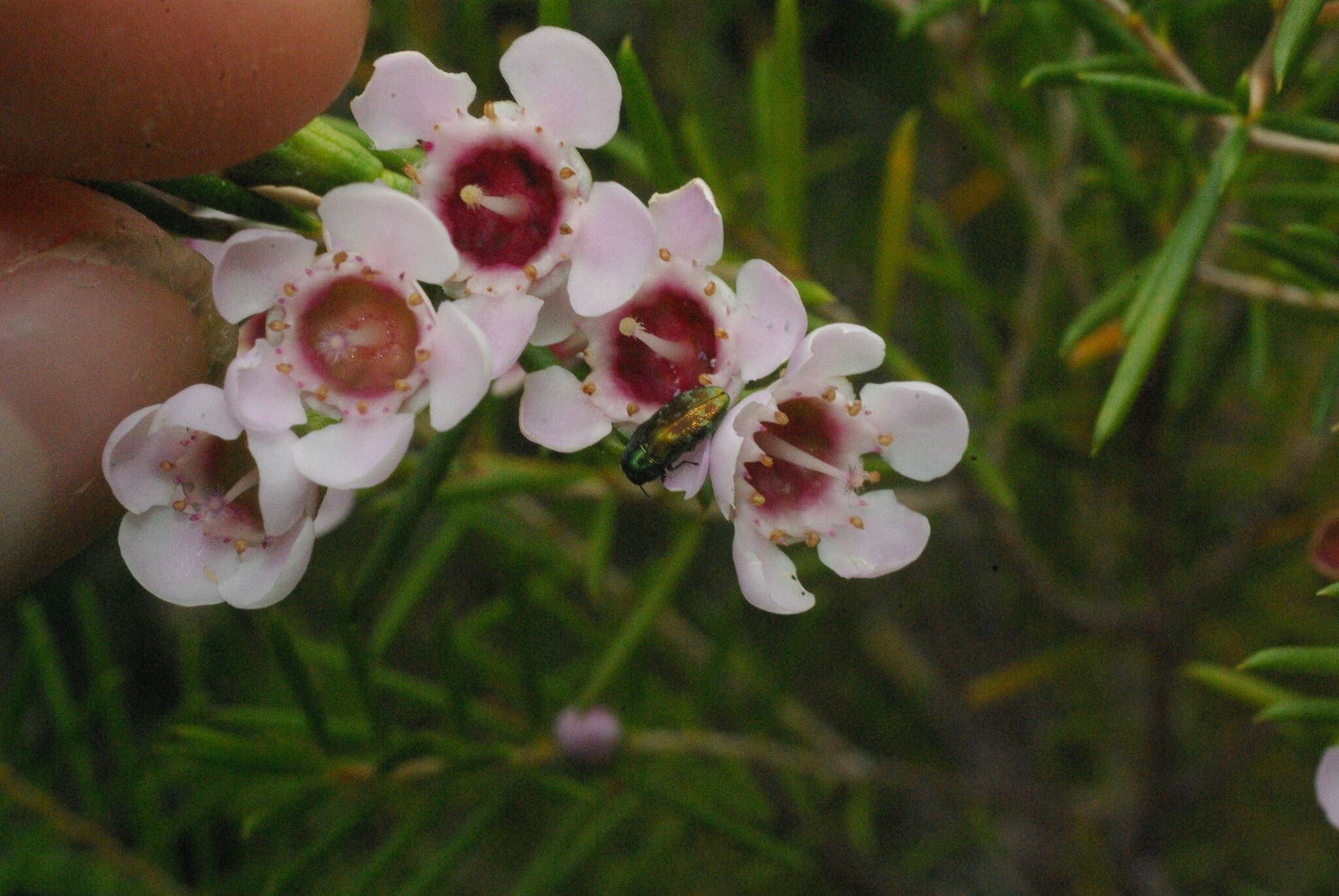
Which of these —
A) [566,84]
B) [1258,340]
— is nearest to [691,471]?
[566,84]

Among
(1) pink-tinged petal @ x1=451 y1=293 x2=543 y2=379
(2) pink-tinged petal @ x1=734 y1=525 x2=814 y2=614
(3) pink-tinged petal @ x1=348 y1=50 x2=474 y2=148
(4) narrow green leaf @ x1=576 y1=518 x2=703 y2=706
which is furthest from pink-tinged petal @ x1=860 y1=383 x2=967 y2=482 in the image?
(4) narrow green leaf @ x1=576 y1=518 x2=703 y2=706

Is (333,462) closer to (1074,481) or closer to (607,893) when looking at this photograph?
(607,893)

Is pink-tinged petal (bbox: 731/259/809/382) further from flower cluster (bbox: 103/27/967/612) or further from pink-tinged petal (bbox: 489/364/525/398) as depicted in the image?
pink-tinged petal (bbox: 489/364/525/398)

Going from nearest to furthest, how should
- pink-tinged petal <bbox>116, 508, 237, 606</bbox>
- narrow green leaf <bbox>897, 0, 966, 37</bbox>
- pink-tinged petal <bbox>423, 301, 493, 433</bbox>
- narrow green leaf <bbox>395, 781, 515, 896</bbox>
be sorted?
pink-tinged petal <bbox>423, 301, 493, 433</bbox> < pink-tinged petal <bbox>116, 508, 237, 606</bbox> < narrow green leaf <bbox>897, 0, 966, 37</bbox> < narrow green leaf <bbox>395, 781, 515, 896</bbox>

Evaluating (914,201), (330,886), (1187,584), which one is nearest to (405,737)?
(330,886)

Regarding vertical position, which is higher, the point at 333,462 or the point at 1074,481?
the point at 333,462

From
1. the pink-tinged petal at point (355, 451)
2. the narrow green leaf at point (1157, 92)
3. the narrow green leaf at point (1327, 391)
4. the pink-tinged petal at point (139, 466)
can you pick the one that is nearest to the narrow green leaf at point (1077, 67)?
the narrow green leaf at point (1157, 92)
